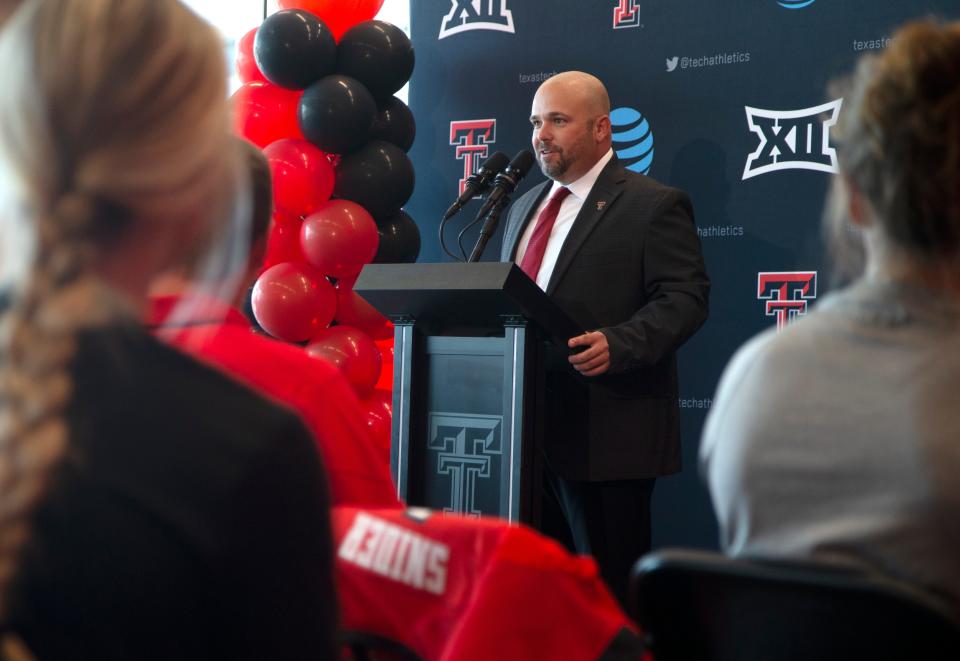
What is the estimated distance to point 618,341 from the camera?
8.29 feet

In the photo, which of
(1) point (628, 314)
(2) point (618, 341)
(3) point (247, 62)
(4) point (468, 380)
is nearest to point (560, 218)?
(1) point (628, 314)

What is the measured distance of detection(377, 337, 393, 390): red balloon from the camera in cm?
392

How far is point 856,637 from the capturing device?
88 cm

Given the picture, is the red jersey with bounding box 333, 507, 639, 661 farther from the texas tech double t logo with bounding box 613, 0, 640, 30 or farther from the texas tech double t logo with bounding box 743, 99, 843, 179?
the texas tech double t logo with bounding box 613, 0, 640, 30

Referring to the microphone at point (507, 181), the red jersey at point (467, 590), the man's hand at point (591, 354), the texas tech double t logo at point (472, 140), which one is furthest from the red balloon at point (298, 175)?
the red jersey at point (467, 590)

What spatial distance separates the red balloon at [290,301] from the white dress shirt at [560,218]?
847mm

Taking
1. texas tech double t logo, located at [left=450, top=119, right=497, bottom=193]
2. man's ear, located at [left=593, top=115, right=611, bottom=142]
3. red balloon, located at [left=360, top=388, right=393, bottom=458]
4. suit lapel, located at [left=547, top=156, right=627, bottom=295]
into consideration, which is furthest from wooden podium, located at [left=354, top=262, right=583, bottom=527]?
texas tech double t logo, located at [left=450, top=119, right=497, bottom=193]

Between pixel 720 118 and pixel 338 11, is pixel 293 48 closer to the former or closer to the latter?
pixel 338 11

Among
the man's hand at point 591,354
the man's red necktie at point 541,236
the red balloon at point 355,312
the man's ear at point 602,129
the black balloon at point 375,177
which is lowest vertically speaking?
the man's hand at point 591,354

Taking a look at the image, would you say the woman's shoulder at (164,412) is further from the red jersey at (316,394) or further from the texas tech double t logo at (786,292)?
the texas tech double t logo at (786,292)

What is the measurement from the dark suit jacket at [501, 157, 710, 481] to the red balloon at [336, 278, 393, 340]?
1.03 metres

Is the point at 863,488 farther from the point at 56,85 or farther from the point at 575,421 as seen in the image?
the point at 575,421

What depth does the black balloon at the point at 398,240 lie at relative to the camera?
368 centimetres

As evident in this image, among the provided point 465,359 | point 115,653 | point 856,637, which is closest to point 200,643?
point 115,653
